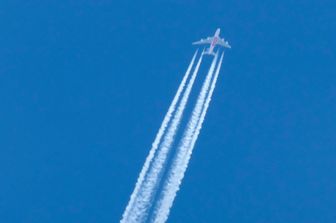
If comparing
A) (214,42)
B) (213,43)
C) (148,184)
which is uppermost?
(214,42)

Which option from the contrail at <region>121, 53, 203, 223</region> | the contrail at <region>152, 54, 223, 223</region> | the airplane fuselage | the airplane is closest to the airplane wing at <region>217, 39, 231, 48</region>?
the airplane

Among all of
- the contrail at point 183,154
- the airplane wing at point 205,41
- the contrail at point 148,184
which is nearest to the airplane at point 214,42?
the airplane wing at point 205,41

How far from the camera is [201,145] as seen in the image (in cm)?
4866

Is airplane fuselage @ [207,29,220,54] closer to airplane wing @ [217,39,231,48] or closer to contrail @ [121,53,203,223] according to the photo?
airplane wing @ [217,39,231,48]

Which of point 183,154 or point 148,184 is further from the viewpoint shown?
point 183,154

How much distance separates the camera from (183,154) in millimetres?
43969

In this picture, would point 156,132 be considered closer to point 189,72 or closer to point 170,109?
point 170,109

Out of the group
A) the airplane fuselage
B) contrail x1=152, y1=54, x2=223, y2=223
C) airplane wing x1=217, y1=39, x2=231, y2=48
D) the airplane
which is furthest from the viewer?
airplane wing x1=217, y1=39, x2=231, y2=48

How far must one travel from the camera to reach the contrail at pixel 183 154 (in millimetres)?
41750

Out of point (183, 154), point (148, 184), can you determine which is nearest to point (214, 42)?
point (183, 154)

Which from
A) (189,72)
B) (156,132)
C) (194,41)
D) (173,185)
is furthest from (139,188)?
(194,41)

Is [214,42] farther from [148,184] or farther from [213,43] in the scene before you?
[148,184]

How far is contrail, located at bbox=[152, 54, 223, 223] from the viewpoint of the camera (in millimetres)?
41750

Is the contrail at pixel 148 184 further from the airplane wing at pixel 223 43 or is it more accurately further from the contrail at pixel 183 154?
the airplane wing at pixel 223 43
